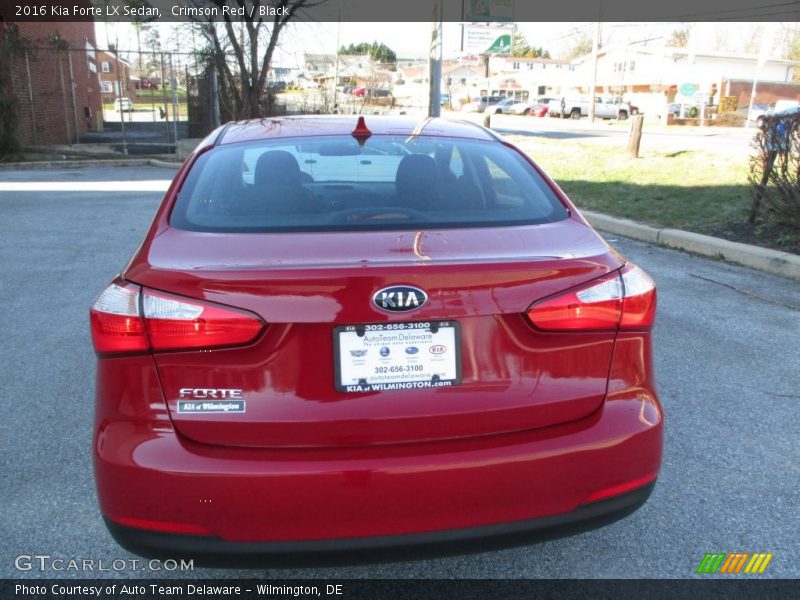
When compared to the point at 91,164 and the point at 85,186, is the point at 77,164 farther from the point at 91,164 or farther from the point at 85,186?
the point at 85,186

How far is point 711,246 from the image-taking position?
744 centimetres

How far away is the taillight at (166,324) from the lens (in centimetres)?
193

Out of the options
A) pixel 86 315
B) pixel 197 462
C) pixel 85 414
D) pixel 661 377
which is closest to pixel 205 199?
pixel 197 462

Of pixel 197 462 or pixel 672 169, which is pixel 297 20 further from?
pixel 197 462

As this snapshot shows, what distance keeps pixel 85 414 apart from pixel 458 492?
252 cm

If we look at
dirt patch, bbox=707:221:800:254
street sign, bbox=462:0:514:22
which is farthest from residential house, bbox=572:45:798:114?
dirt patch, bbox=707:221:800:254

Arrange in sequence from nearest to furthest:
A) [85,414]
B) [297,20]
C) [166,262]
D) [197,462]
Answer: [197,462]
[166,262]
[85,414]
[297,20]

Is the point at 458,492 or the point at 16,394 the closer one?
the point at 458,492

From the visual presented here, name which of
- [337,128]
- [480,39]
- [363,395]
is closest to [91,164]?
[337,128]

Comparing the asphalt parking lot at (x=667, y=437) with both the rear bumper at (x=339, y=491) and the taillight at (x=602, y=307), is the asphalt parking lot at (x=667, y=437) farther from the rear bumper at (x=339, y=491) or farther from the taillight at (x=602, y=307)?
the taillight at (x=602, y=307)

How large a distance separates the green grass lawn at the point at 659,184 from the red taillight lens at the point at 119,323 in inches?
298

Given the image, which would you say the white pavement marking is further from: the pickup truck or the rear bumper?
the pickup truck

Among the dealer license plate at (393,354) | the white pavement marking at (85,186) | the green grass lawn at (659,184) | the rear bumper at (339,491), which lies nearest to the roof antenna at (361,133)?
the dealer license plate at (393,354)

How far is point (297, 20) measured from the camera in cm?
1731
